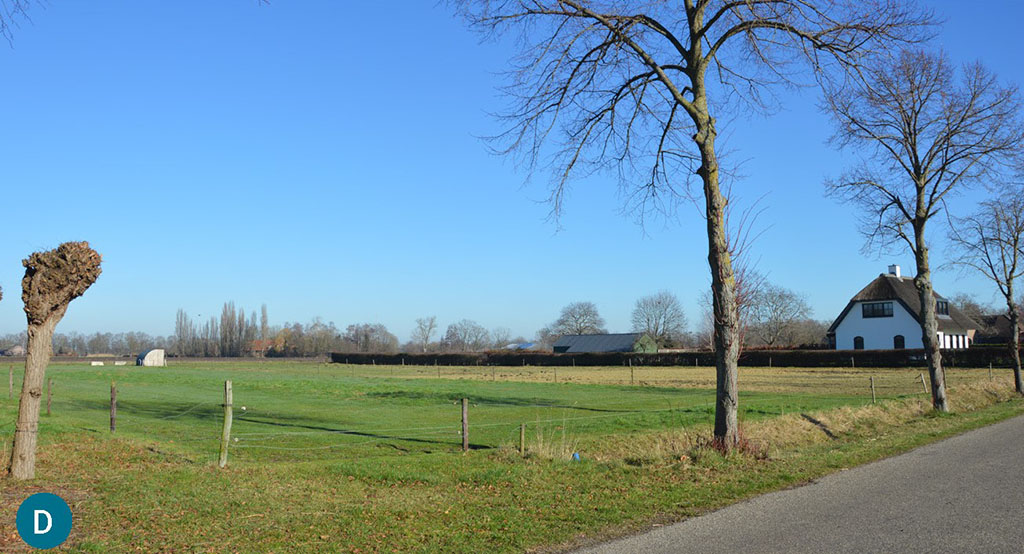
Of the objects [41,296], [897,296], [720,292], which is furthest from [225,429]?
[897,296]

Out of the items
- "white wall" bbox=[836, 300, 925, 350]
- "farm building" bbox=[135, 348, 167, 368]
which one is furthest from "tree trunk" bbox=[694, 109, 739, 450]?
"farm building" bbox=[135, 348, 167, 368]

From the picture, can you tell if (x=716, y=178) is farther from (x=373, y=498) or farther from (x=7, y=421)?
(x=7, y=421)

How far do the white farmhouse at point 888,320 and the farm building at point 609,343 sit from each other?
34.5 m

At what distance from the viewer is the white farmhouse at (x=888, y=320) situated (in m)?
74.4

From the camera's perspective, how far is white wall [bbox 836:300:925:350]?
73.8m

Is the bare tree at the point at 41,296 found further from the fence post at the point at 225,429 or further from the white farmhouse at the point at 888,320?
the white farmhouse at the point at 888,320

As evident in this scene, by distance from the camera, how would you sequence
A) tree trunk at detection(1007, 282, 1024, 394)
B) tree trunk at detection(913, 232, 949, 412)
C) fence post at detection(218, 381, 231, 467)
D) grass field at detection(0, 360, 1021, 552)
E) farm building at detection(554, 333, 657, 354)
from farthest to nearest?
farm building at detection(554, 333, 657, 354) → tree trunk at detection(1007, 282, 1024, 394) → tree trunk at detection(913, 232, 949, 412) → fence post at detection(218, 381, 231, 467) → grass field at detection(0, 360, 1021, 552)

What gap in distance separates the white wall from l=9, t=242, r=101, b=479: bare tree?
2996 inches

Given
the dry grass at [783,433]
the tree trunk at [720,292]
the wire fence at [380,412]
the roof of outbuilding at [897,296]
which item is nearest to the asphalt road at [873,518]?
the tree trunk at [720,292]

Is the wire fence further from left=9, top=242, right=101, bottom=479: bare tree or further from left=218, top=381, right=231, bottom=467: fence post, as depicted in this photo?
left=9, top=242, right=101, bottom=479: bare tree

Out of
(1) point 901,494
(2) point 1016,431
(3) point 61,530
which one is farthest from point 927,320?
(3) point 61,530

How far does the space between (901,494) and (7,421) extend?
65.2 feet

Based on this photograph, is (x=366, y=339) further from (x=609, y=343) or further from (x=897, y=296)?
(x=897, y=296)

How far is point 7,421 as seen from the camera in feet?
62.4
